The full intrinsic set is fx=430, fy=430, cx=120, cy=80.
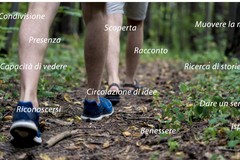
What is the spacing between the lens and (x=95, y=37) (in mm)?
3104

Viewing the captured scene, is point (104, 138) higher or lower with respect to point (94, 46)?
lower

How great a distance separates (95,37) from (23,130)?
35.2 inches

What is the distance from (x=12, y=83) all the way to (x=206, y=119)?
249 cm

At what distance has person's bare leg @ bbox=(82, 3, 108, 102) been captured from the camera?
3.06 meters

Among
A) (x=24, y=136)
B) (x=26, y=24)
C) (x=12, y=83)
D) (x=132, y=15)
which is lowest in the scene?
(x=24, y=136)

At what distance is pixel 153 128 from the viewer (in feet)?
10.5

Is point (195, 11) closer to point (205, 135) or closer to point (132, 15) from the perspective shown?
point (132, 15)

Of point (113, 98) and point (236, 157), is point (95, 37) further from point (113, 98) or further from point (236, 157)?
point (236, 157)

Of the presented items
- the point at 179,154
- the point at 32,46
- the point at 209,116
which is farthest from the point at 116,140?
the point at 32,46

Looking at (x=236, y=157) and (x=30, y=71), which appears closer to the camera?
(x=236, y=157)

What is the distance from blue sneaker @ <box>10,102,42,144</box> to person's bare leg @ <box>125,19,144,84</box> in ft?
7.51

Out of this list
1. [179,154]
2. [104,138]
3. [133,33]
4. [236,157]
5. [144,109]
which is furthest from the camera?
[133,33]

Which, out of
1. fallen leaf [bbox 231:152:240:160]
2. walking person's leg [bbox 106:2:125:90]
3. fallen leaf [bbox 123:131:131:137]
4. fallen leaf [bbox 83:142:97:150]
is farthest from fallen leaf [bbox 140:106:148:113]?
fallen leaf [bbox 231:152:240:160]

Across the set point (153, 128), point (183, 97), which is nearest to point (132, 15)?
point (183, 97)
